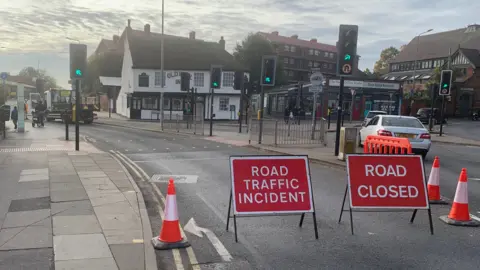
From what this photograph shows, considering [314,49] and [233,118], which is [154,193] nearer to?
[233,118]

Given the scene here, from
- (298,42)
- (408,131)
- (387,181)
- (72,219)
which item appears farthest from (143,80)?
(298,42)

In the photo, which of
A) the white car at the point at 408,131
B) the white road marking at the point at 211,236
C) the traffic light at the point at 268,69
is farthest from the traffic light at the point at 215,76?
the white road marking at the point at 211,236

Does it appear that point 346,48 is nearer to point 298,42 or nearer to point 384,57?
point 298,42

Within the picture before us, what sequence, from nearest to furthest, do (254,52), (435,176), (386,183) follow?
1. (386,183)
2. (435,176)
3. (254,52)

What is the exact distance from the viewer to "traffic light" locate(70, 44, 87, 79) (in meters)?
14.5

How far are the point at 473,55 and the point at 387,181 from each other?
225ft

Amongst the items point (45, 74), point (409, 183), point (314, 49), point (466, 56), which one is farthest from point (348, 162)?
point (45, 74)

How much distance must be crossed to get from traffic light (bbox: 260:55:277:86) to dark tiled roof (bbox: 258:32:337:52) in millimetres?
70663

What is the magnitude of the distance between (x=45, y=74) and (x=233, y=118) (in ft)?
397

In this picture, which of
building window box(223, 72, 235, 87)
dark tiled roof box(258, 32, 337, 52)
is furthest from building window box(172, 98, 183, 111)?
dark tiled roof box(258, 32, 337, 52)

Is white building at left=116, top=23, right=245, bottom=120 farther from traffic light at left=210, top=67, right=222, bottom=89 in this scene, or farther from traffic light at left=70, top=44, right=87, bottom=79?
traffic light at left=70, top=44, right=87, bottom=79

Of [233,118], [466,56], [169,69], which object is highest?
[466,56]

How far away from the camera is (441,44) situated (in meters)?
77.9

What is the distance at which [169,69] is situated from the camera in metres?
44.9
